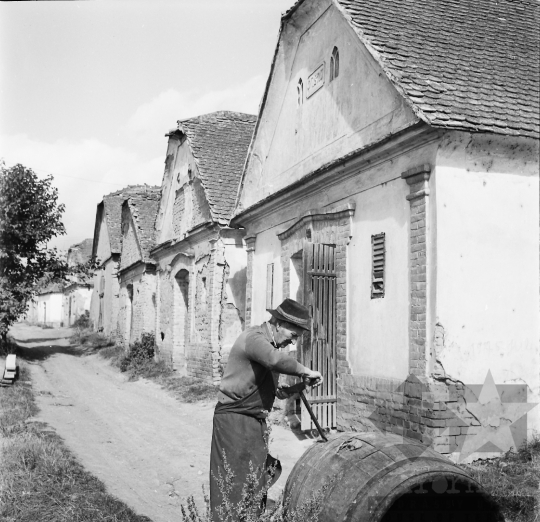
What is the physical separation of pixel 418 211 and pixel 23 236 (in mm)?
14989

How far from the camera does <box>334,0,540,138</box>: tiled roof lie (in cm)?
650

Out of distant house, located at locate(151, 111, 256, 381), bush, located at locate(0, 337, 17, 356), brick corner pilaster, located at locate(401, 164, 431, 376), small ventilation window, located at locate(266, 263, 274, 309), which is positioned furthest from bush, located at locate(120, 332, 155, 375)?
brick corner pilaster, located at locate(401, 164, 431, 376)

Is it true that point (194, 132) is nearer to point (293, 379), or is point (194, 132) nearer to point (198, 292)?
point (198, 292)

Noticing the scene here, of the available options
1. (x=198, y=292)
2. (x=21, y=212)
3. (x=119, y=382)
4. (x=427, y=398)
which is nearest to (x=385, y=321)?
(x=427, y=398)

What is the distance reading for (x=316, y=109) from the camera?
9.68m

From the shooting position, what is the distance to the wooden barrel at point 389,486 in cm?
329

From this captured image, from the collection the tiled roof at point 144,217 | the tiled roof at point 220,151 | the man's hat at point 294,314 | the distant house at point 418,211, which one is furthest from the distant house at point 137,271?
the man's hat at point 294,314

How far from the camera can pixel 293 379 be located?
9.83 m

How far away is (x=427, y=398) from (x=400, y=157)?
9.12 feet

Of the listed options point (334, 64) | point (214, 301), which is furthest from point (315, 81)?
point (214, 301)

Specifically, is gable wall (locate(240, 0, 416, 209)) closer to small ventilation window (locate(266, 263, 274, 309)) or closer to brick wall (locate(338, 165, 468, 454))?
brick wall (locate(338, 165, 468, 454))

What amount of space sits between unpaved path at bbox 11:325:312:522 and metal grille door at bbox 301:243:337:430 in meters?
Result: 0.71

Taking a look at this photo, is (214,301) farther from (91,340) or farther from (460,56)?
(91,340)

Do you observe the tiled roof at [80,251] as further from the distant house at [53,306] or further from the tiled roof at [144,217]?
the tiled roof at [144,217]
